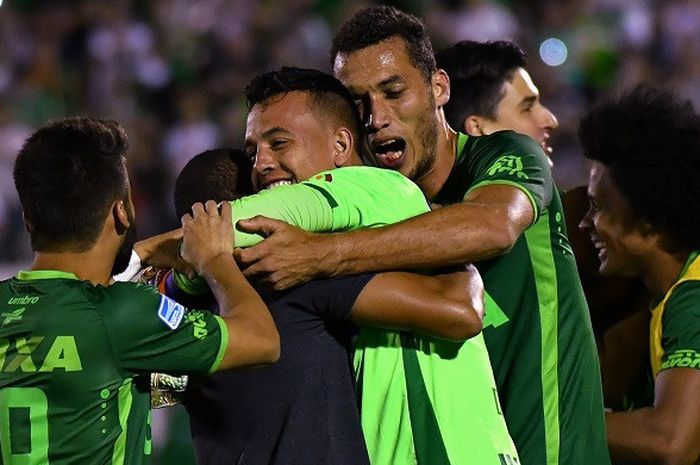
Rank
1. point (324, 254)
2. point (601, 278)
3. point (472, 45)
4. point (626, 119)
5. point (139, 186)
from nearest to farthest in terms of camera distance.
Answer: point (324, 254) < point (626, 119) < point (601, 278) < point (472, 45) < point (139, 186)

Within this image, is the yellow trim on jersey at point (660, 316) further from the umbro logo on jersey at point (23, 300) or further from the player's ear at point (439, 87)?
the umbro logo on jersey at point (23, 300)

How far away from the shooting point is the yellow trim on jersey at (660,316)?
380 centimetres

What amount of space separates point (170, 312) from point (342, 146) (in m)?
0.70

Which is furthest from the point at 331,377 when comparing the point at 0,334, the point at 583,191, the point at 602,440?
the point at 583,191

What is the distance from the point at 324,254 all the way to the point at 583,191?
6.34 ft

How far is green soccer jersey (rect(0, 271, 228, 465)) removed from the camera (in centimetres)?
280

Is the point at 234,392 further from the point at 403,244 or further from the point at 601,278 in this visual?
the point at 601,278

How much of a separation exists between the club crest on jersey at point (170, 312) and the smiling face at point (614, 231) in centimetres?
167

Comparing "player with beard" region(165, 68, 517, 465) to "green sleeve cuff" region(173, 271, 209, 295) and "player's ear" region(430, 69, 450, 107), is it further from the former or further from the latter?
"player's ear" region(430, 69, 450, 107)

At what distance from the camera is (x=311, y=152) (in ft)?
10.4

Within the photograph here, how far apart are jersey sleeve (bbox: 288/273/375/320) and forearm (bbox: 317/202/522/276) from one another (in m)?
0.02

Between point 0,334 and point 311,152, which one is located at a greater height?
point 311,152

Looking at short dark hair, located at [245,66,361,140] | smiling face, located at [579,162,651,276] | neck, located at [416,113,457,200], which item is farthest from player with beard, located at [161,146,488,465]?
smiling face, located at [579,162,651,276]

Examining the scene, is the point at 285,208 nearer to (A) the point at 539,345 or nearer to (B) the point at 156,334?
(B) the point at 156,334
